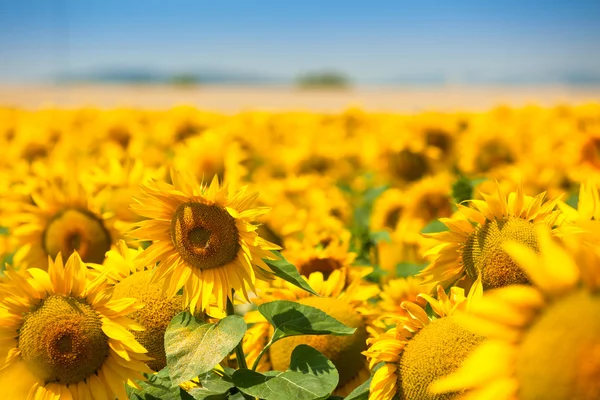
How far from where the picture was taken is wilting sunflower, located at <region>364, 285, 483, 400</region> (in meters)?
1.62

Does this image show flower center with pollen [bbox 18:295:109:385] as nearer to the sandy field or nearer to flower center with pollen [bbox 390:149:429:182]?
flower center with pollen [bbox 390:149:429:182]

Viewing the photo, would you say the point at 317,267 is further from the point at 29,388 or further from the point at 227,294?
the point at 29,388

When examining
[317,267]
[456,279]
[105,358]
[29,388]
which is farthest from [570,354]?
[317,267]

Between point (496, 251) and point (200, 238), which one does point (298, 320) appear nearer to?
point (200, 238)

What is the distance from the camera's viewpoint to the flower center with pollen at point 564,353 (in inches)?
43.9

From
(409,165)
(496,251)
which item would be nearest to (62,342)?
(496,251)

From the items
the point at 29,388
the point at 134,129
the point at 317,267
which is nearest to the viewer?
the point at 29,388

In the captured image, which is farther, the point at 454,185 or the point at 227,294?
the point at 454,185

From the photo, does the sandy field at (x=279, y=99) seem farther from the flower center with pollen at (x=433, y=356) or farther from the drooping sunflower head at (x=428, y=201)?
the flower center with pollen at (x=433, y=356)

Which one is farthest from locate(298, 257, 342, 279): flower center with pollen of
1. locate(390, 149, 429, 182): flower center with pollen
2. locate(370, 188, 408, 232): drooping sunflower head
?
locate(390, 149, 429, 182): flower center with pollen

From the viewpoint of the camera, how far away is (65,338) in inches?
68.8

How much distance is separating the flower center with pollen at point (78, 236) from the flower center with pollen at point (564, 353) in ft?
6.33

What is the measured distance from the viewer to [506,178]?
4.16m

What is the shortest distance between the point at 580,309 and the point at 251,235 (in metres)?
0.91
